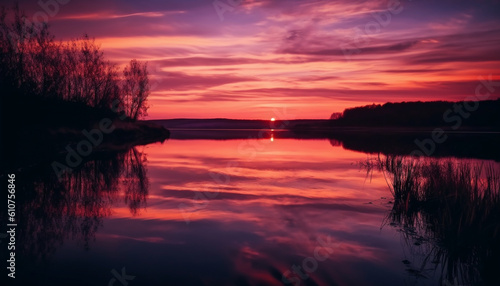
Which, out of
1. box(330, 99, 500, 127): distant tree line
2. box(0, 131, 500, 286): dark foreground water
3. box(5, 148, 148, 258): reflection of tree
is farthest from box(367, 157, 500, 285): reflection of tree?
box(330, 99, 500, 127): distant tree line

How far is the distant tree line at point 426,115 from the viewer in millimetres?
104125

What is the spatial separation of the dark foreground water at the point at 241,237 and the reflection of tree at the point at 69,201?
1.2 inches

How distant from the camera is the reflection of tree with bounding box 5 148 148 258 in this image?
7480mm

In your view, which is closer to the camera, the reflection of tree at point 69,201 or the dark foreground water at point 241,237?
the dark foreground water at point 241,237

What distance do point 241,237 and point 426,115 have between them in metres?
119

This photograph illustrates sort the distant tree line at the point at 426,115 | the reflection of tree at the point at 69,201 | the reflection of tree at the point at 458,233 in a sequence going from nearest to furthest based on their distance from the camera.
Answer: the reflection of tree at the point at 458,233 → the reflection of tree at the point at 69,201 → the distant tree line at the point at 426,115

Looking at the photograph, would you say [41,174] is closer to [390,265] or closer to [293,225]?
[293,225]

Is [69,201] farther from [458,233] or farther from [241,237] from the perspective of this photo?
[458,233]

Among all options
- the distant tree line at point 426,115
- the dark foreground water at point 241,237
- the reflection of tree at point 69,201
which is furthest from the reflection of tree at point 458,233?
the distant tree line at point 426,115

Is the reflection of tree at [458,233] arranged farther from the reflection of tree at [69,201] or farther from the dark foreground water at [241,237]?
the reflection of tree at [69,201]

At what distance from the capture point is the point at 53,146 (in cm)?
2416

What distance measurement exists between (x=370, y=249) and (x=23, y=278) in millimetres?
5991

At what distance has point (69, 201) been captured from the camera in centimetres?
1062

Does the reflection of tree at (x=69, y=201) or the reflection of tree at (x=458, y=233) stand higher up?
the reflection of tree at (x=458, y=233)
